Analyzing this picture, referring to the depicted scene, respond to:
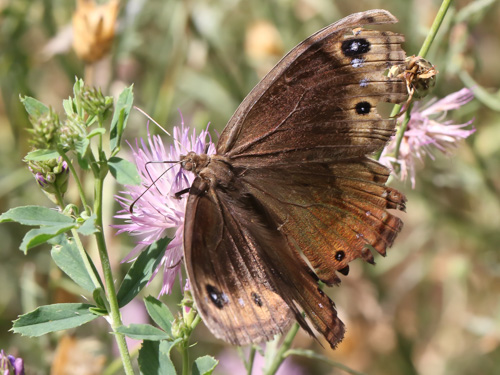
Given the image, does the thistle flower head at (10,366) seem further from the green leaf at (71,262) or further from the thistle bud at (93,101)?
the thistle bud at (93,101)

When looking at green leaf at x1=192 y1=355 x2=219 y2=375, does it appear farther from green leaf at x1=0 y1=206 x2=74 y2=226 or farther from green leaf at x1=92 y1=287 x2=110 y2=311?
green leaf at x1=0 y1=206 x2=74 y2=226

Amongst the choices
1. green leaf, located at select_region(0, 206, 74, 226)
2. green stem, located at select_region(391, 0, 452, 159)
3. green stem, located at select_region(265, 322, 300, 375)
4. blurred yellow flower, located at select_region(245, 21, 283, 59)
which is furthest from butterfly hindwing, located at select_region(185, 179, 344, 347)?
blurred yellow flower, located at select_region(245, 21, 283, 59)

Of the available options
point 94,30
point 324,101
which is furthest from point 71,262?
point 94,30

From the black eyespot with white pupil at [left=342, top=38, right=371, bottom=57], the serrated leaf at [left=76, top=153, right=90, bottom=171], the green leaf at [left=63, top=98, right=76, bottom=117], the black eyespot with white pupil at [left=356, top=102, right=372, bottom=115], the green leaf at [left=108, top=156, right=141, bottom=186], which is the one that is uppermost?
the black eyespot with white pupil at [left=342, top=38, right=371, bottom=57]

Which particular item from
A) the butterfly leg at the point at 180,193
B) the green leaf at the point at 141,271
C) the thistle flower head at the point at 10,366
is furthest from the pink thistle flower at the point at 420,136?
the thistle flower head at the point at 10,366

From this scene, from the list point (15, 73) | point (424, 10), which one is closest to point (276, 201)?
point (15, 73)

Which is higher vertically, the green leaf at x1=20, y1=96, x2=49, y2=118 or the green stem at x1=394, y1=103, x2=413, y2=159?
the green leaf at x1=20, y1=96, x2=49, y2=118

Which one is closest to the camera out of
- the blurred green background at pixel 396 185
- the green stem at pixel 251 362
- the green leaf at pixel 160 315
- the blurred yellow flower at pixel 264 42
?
the green leaf at pixel 160 315
